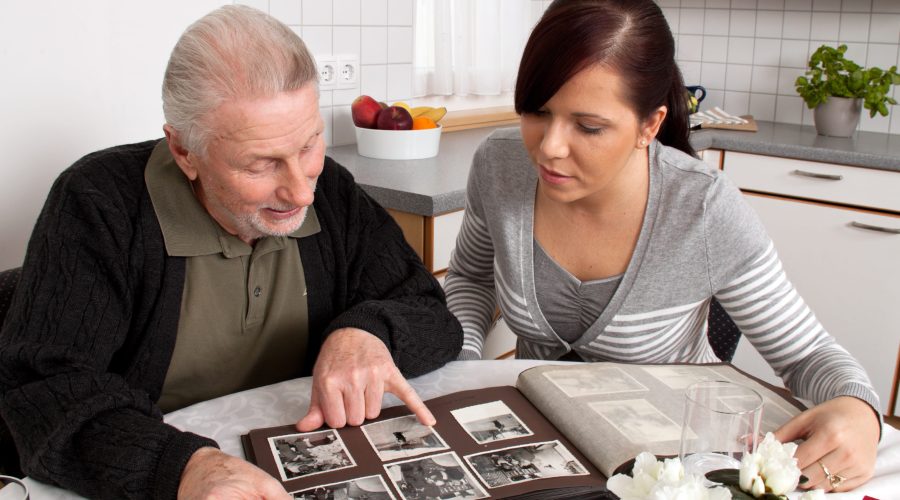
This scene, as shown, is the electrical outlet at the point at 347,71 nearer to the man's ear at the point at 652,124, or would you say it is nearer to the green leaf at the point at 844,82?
the man's ear at the point at 652,124

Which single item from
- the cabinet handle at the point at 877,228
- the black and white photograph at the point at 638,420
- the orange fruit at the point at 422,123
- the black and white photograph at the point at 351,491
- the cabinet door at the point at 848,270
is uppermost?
the orange fruit at the point at 422,123

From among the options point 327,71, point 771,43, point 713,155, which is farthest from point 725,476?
point 771,43

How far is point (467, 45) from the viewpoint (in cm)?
300

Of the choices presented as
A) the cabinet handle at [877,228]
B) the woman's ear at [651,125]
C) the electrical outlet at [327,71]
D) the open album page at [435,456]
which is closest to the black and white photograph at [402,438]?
the open album page at [435,456]

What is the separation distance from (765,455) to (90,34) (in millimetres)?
1585

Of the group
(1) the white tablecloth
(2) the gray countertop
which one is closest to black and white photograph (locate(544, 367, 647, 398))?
(1) the white tablecloth

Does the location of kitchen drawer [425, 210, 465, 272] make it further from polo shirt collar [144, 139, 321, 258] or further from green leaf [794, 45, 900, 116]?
green leaf [794, 45, 900, 116]

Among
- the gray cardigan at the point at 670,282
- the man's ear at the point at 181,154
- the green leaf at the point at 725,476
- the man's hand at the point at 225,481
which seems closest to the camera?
the green leaf at the point at 725,476

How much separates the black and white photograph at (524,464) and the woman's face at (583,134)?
1.48ft

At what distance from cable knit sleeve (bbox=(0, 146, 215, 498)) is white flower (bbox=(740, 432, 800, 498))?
1.85 feet

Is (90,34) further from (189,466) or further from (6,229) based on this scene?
(189,466)

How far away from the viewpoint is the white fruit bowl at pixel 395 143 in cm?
232

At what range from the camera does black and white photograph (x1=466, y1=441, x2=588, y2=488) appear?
854mm

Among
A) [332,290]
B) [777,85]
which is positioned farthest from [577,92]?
[777,85]
